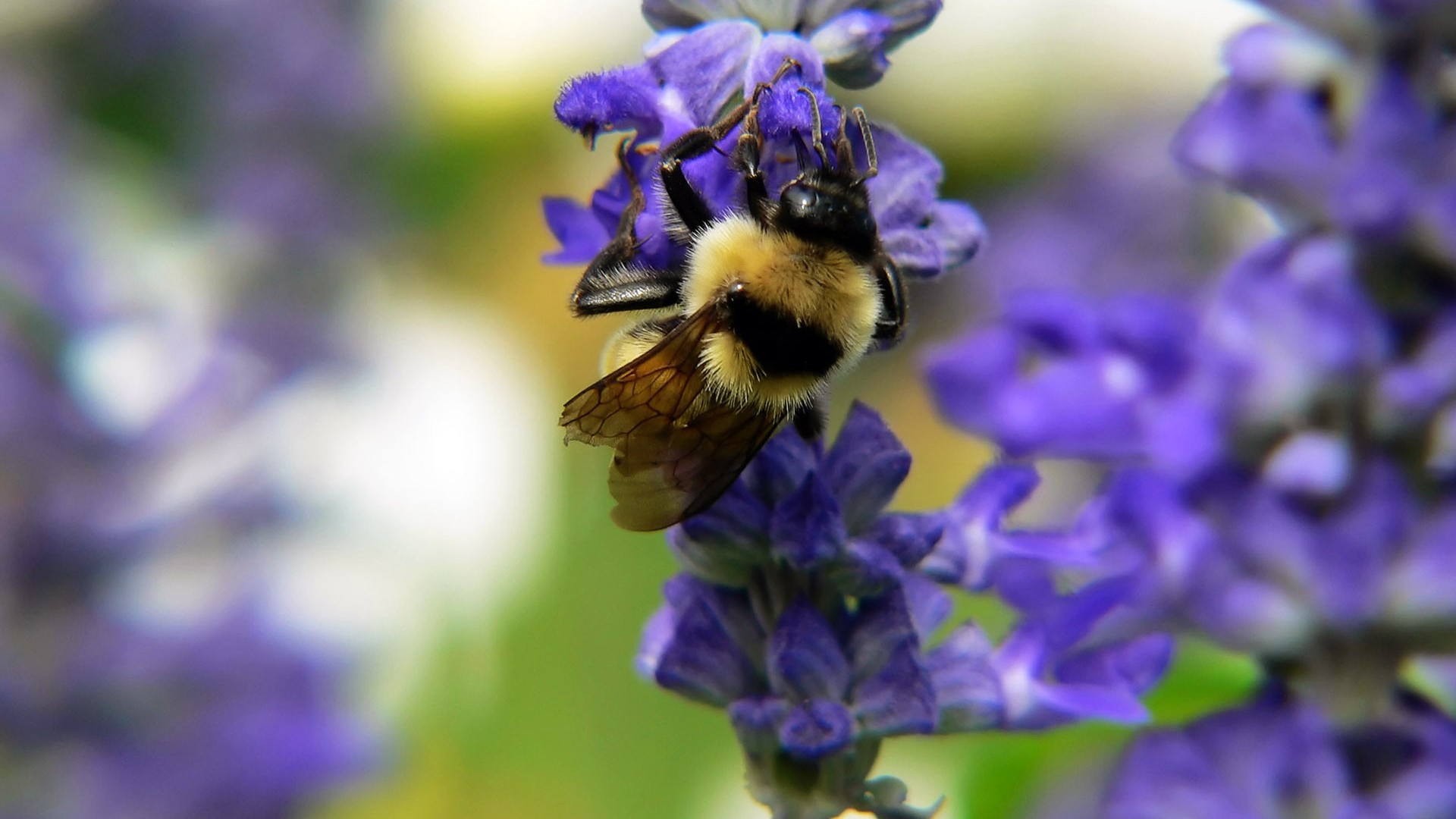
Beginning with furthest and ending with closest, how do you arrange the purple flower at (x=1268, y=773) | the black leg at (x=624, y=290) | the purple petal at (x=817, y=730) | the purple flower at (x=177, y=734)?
1. the purple flower at (x=177, y=734)
2. the purple flower at (x=1268, y=773)
3. the black leg at (x=624, y=290)
4. the purple petal at (x=817, y=730)

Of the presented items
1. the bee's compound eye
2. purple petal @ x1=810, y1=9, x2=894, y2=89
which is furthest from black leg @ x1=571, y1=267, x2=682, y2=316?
purple petal @ x1=810, y1=9, x2=894, y2=89

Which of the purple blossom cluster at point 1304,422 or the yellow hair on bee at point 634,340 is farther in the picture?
the purple blossom cluster at point 1304,422

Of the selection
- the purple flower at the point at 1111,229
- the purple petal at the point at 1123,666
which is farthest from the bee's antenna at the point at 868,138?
the purple flower at the point at 1111,229

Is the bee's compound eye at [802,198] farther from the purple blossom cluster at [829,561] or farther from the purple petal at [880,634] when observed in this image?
the purple petal at [880,634]

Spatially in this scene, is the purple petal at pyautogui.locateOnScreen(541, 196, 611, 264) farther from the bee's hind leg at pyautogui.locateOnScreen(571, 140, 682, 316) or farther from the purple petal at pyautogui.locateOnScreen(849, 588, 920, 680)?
the purple petal at pyautogui.locateOnScreen(849, 588, 920, 680)

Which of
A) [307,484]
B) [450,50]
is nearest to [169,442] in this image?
[307,484]

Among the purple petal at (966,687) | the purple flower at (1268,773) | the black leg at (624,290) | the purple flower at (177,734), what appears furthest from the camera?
the purple flower at (177,734)
